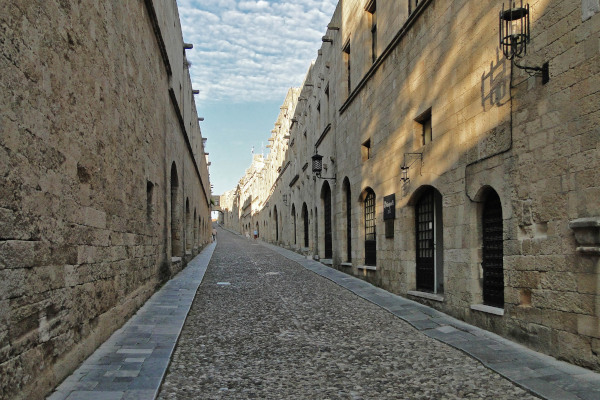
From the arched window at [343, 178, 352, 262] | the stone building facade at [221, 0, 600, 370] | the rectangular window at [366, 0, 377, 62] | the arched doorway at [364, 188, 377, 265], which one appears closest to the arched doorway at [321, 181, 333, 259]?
the arched window at [343, 178, 352, 262]

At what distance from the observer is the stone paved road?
420 cm

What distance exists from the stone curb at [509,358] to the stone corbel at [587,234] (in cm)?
118

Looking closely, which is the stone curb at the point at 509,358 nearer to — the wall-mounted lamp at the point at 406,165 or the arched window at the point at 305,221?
Answer: the wall-mounted lamp at the point at 406,165

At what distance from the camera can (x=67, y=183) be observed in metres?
4.33

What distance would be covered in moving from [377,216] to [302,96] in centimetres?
1433

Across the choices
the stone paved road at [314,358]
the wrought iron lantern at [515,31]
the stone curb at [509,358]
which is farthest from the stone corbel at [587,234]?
the wrought iron lantern at [515,31]

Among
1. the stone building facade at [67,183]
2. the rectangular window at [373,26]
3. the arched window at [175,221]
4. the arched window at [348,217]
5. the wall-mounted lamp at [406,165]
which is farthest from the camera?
the arched window at [348,217]

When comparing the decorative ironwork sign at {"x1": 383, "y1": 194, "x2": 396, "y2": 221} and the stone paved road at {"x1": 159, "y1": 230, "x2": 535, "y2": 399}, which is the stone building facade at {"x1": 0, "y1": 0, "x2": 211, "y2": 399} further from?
the decorative ironwork sign at {"x1": 383, "y1": 194, "x2": 396, "y2": 221}

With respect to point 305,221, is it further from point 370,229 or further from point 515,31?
point 515,31

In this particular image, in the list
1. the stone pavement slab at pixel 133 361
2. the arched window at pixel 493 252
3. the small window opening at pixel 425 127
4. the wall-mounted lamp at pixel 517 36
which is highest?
the wall-mounted lamp at pixel 517 36

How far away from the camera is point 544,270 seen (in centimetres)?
517

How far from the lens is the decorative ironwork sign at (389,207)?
9934mm

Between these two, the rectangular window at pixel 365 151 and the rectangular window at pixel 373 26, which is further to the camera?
the rectangular window at pixel 365 151

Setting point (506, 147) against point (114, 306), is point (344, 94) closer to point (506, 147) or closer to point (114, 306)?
point (506, 147)
